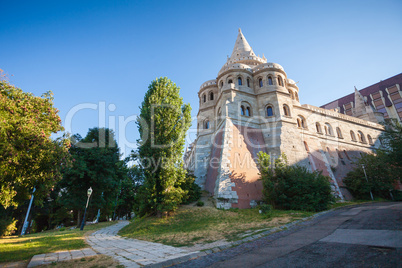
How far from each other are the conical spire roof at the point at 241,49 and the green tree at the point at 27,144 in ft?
88.0

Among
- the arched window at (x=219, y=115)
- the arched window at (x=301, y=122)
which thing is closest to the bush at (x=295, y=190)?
the arched window at (x=219, y=115)

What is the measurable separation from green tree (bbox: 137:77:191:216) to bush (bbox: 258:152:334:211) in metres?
7.13

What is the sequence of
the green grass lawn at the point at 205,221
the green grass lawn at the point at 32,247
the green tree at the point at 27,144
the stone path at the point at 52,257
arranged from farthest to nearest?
the green grass lawn at the point at 205,221, the green tree at the point at 27,144, the green grass lawn at the point at 32,247, the stone path at the point at 52,257

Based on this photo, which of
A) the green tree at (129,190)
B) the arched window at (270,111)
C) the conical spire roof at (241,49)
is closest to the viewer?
the green tree at (129,190)

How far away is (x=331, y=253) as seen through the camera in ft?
16.5

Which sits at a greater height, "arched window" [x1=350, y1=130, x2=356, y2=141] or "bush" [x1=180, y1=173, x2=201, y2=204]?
"arched window" [x1=350, y1=130, x2=356, y2=141]

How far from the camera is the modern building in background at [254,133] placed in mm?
17719

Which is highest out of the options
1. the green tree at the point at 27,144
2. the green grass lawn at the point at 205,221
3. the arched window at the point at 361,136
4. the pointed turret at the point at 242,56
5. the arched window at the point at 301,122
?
the pointed turret at the point at 242,56

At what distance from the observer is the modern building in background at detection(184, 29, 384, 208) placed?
17.7 meters

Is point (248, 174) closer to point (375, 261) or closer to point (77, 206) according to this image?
point (375, 261)

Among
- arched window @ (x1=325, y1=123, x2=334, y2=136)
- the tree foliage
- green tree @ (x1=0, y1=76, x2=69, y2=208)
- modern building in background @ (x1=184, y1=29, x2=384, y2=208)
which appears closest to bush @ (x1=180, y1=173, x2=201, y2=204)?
modern building in background @ (x1=184, y1=29, x2=384, y2=208)

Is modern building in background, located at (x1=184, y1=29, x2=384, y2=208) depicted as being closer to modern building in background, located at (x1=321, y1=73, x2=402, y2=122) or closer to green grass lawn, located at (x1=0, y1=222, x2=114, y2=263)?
green grass lawn, located at (x1=0, y1=222, x2=114, y2=263)

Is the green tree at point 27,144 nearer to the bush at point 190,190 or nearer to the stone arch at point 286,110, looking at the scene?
the bush at point 190,190

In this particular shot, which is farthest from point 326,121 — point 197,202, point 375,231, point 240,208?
point 375,231
